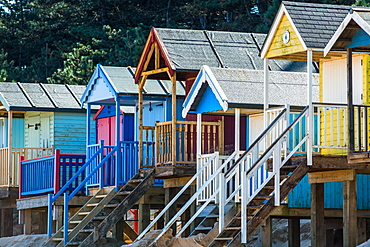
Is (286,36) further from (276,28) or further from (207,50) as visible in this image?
(207,50)

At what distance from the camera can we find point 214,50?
79.5 feet

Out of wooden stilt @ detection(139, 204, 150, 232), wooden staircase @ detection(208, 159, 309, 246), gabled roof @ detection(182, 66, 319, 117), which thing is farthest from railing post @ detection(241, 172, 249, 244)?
wooden stilt @ detection(139, 204, 150, 232)

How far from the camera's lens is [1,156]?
98.0 feet

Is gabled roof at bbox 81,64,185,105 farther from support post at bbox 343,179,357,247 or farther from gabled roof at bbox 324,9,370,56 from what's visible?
gabled roof at bbox 324,9,370,56

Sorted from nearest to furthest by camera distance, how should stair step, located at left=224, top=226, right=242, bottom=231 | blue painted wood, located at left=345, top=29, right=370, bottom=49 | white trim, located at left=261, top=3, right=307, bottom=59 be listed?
blue painted wood, located at left=345, top=29, right=370, bottom=49 < stair step, located at left=224, top=226, right=242, bottom=231 < white trim, located at left=261, top=3, right=307, bottom=59

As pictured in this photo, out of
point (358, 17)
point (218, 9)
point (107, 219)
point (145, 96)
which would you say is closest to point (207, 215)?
point (107, 219)

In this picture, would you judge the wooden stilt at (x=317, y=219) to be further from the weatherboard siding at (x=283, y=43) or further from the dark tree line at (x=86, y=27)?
the dark tree line at (x=86, y=27)

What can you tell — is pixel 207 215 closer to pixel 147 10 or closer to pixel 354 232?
pixel 354 232

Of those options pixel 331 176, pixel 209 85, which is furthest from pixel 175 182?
pixel 331 176

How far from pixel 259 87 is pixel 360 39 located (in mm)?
4313

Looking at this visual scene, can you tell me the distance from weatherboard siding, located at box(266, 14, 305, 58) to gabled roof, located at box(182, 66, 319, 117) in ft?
4.28

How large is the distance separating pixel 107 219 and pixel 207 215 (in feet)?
9.88

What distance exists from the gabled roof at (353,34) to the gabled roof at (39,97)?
545 inches

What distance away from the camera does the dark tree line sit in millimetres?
42938
